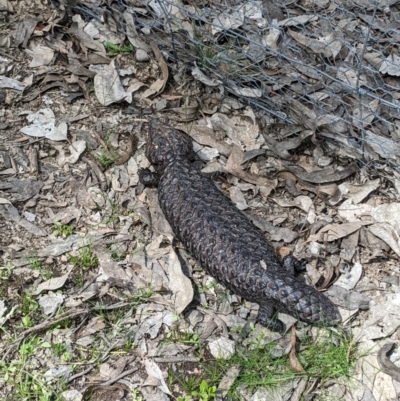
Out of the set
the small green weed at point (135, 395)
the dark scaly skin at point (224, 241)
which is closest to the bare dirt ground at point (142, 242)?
the small green weed at point (135, 395)

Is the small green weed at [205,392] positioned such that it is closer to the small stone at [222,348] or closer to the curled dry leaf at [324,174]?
the small stone at [222,348]

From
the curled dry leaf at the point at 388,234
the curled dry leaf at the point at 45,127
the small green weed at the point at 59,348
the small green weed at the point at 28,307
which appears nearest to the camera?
the small green weed at the point at 59,348

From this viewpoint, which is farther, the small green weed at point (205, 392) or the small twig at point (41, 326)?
the small twig at point (41, 326)

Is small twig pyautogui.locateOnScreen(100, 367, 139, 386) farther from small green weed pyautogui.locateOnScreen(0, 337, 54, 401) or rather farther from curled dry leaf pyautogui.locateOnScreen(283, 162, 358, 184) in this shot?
curled dry leaf pyautogui.locateOnScreen(283, 162, 358, 184)

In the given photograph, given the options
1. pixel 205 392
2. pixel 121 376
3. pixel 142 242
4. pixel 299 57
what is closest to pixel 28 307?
pixel 121 376

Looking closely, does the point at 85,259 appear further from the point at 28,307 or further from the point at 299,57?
the point at 299,57

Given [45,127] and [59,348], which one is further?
[45,127]
